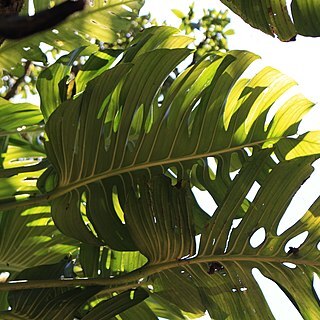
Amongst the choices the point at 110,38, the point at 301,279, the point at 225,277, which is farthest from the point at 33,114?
the point at 301,279

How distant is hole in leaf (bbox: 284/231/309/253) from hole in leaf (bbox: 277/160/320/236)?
0.03 metres

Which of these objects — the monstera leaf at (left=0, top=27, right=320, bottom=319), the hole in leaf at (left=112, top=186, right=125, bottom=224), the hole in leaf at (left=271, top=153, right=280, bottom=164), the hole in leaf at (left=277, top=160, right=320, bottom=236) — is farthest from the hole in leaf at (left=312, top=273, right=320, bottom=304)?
the hole in leaf at (left=112, top=186, right=125, bottom=224)

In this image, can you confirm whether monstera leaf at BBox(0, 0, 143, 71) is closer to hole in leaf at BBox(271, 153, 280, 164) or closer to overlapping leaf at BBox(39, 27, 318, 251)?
overlapping leaf at BBox(39, 27, 318, 251)

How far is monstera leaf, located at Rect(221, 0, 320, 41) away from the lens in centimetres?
113

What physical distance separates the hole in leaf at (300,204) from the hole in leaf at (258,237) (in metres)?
0.03

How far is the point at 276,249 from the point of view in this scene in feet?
4.26

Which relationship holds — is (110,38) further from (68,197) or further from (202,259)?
(202,259)

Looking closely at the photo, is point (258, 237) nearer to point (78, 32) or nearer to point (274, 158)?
point (274, 158)

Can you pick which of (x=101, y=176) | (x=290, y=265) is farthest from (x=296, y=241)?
(x=101, y=176)

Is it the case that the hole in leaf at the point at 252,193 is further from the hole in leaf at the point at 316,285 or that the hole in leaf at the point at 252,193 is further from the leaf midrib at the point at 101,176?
the hole in leaf at the point at 316,285

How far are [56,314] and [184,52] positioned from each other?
592 mm

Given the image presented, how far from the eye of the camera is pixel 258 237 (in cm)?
129

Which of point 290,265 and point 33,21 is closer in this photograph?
point 33,21

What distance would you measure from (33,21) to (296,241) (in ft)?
3.61
